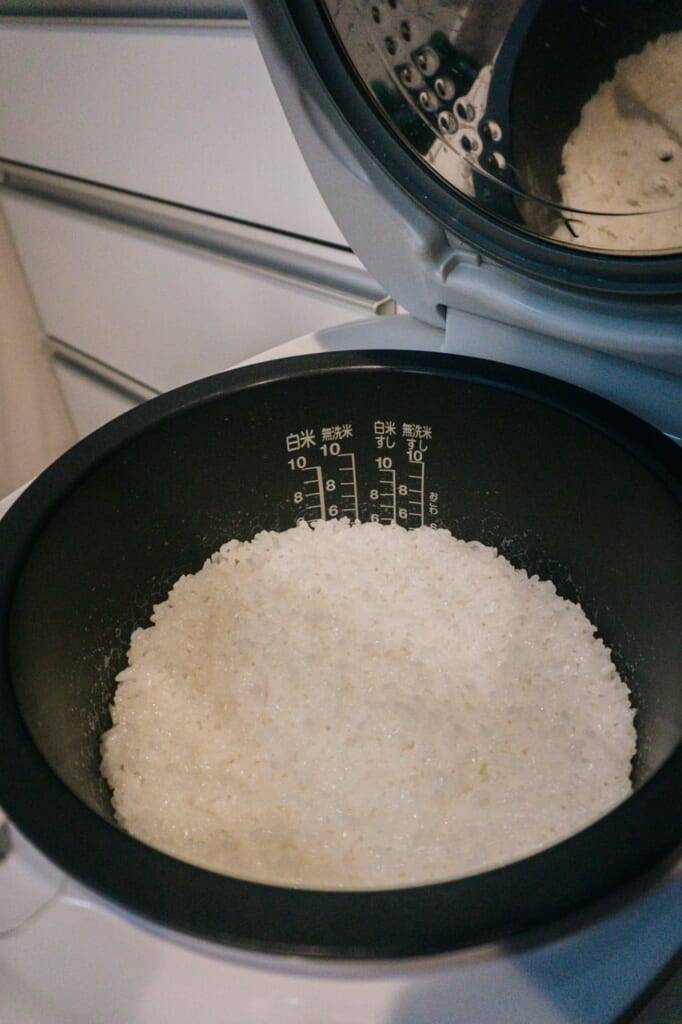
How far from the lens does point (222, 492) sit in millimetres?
717

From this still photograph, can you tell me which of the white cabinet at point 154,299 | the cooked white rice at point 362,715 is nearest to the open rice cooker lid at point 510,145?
the cooked white rice at point 362,715

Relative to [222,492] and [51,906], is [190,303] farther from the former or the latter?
[51,906]

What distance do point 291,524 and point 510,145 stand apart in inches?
14.6

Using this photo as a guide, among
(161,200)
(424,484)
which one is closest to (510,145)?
(424,484)

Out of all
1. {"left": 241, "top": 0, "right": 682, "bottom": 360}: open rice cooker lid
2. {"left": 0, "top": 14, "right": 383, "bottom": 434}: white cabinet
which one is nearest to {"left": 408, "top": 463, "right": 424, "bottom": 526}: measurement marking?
{"left": 241, "top": 0, "right": 682, "bottom": 360}: open rice cooker lid

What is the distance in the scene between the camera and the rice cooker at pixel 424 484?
353mm

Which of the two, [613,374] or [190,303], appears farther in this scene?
[190,303]

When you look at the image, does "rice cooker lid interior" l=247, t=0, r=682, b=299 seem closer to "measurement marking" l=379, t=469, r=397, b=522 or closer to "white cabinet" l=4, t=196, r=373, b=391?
"measurement marking" l=379, t=469, r=397, b=522

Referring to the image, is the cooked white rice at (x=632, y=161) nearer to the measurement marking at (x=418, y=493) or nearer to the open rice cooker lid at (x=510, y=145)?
the open rice cooker lid at (x=510, y=145)

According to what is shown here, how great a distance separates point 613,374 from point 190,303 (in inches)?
29.8

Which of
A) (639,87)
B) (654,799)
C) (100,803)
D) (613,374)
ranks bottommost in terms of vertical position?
(100,803)

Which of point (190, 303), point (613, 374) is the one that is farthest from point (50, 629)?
→ point (190, 303)

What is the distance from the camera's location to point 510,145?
569mm

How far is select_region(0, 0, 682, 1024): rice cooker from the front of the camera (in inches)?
13.9
